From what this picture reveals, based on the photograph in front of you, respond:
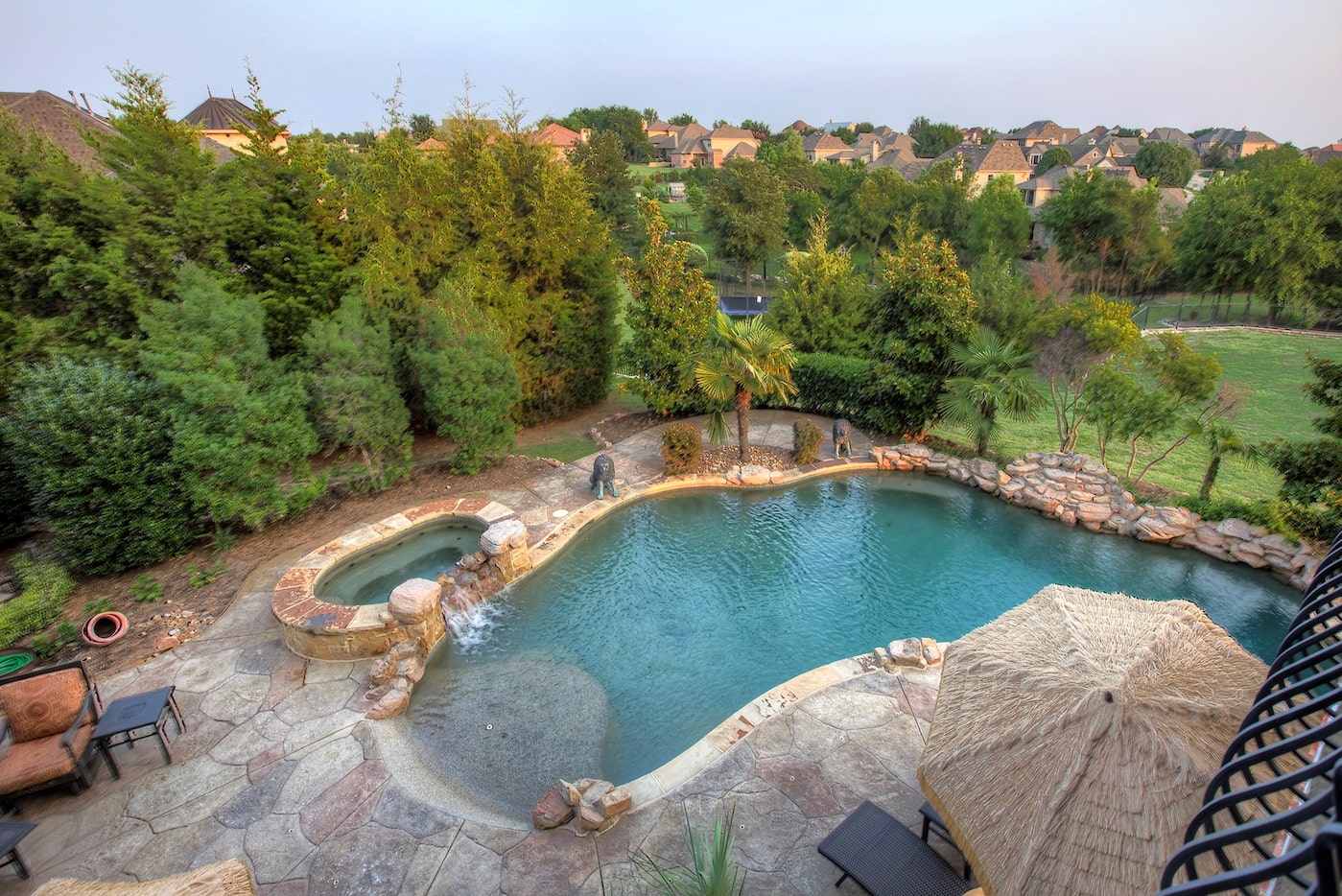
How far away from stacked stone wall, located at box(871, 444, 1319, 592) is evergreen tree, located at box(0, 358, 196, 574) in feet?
38.8

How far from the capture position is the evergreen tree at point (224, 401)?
28.8 feet

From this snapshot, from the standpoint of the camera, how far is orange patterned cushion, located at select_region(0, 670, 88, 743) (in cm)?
582

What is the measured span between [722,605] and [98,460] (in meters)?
8.50

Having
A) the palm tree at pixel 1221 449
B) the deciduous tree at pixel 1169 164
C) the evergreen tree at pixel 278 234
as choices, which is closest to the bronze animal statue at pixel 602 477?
the evergreen tree at pixel 278 234

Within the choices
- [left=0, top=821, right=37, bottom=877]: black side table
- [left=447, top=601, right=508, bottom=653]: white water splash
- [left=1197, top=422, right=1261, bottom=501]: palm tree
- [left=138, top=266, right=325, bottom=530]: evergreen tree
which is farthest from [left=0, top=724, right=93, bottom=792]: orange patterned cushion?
[left=1197, top=422, right=1261, bottom=501]: palm tree

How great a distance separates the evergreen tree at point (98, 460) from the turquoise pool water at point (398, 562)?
2.55 metres

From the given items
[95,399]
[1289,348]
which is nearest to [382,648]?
[95,399]

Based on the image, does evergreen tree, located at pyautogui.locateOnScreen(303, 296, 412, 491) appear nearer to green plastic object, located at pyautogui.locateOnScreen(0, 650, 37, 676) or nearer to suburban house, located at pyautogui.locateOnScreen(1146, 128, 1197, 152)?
green plastic object, located at pyautogui.locateOnScreen(0, 650, 37, 676)

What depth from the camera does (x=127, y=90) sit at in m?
10.5

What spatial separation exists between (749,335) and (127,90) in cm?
1121

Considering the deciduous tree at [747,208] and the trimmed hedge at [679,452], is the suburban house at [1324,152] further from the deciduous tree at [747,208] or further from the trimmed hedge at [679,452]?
the trimmed hedge at [679,452]

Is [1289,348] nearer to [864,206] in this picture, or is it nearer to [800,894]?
[864,206]

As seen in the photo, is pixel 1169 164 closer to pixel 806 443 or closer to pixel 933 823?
pixel 806 443

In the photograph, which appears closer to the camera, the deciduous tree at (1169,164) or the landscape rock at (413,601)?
Result: the landscape rock at (413,601)
